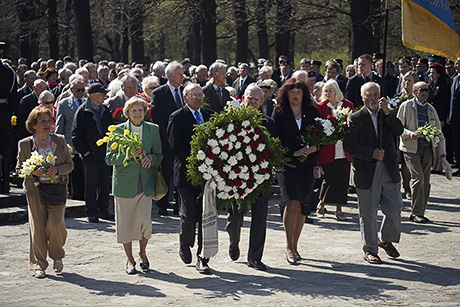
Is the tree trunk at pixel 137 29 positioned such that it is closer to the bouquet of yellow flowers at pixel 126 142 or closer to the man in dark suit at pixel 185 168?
the man in dark suit at pixel 185 168

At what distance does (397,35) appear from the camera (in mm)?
29078

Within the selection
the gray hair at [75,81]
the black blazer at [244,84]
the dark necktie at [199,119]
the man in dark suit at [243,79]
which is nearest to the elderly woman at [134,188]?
the dark necktie at [199,119]

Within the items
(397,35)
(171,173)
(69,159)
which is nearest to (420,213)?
(171,173)

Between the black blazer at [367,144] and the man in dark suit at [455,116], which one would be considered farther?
the man in dark suit at [455,116]

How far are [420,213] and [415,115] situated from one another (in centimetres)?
155

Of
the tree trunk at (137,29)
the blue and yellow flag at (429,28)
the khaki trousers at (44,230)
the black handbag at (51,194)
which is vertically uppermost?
the tree trunk at (137,29)

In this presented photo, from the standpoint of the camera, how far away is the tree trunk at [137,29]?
27225 mm

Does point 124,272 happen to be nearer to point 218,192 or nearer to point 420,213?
point 218,192

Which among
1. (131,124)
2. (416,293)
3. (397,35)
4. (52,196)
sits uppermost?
(397,35)

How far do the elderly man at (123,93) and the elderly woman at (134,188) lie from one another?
3.15m

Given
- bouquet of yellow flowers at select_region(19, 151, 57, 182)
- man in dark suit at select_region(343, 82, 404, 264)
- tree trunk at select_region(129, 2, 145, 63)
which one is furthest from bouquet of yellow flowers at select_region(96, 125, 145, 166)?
tree trunk at select_region(129, 2, 145, 63)

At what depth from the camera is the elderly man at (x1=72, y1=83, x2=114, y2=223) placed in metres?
12.0

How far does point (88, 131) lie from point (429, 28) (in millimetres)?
5365

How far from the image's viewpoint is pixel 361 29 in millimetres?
21062
